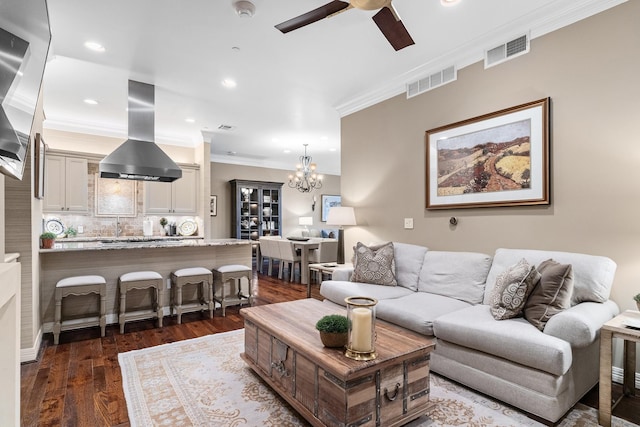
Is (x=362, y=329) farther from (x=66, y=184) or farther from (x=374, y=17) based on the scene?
(x=66, y=184)

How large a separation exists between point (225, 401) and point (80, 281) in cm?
227

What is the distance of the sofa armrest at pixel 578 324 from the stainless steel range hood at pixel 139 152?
454 cm

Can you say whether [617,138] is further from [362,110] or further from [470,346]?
[362,110]

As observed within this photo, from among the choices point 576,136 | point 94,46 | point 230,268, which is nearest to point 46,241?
point 230,268

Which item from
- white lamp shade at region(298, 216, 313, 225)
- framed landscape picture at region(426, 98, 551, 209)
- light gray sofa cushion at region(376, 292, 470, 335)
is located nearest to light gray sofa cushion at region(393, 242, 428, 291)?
light gray sofa cushion at region(376, 292, 470, 335)

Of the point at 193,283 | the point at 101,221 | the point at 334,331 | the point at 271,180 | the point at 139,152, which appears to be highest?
the point at 271,180

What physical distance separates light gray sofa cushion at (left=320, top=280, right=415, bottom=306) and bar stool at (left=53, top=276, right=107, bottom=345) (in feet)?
7.78

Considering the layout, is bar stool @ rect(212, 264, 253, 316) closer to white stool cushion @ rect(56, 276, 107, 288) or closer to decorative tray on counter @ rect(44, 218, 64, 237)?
white stool cushion @ rect(56, 276, 107, 288)

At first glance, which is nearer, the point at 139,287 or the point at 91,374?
the point at 91,374

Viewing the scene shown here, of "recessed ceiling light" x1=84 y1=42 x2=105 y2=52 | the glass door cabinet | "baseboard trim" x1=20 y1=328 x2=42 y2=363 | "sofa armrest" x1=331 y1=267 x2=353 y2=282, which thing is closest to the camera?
"baseboard trim" x1=20 y1=328 x2=42 y2=363

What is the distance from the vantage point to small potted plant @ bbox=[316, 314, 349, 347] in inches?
71.7

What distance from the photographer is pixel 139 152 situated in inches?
172

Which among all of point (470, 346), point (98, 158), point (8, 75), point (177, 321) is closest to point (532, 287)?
point (470, 346)

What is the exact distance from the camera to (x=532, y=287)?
2.31 m
